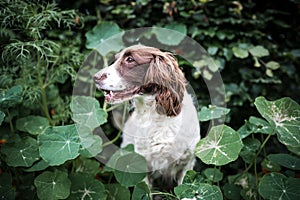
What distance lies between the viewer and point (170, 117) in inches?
83.0

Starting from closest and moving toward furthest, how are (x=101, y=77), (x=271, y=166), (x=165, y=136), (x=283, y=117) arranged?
(x=101, y=77) → (x=283, y=117) → (x=165, y=136) → (x=271, y=166)

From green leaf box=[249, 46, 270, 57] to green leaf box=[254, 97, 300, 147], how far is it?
A: 0.97 metres

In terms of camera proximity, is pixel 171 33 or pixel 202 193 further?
pixel 171 33

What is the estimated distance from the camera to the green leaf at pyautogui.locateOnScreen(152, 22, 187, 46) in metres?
2.94

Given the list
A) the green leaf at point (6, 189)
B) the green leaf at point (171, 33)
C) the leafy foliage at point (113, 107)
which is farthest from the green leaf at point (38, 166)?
the green leaf at point (171, 33)

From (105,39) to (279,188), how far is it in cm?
163

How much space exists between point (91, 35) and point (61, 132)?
0.96m

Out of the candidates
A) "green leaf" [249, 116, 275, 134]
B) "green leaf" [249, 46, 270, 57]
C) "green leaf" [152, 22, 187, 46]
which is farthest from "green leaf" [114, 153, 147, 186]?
"green leaf" [249, 46, 270, 57]

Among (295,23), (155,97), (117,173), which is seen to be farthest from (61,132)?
(295,23)

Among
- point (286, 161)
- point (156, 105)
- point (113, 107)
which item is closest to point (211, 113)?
point (156, 105)

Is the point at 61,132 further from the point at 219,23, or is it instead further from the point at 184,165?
the point at 219,23

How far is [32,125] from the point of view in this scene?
245 cm

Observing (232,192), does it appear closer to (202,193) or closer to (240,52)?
(202,193)

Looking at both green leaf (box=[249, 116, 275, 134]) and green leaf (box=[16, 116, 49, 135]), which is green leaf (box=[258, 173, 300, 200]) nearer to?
green leaf (box=[249, 116, 275, 134])
